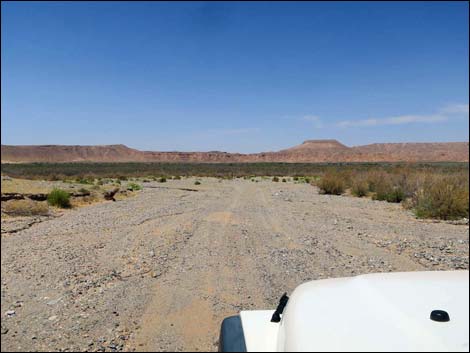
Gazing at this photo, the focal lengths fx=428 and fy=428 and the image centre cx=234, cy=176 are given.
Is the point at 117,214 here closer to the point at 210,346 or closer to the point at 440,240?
the point at 440,240

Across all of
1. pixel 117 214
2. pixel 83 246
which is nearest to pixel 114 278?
pixel 83 246

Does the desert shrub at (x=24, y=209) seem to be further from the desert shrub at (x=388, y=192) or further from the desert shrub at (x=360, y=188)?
the desert shrub at (x=360, y=188)

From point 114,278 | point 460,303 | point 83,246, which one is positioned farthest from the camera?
point 83,246

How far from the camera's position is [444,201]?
44.7 feet

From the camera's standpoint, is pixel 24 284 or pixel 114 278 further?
pixel 114 278

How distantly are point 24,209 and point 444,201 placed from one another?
13.0 meters

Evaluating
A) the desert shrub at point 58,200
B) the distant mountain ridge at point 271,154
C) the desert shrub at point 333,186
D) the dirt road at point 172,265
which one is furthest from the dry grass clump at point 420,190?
the distant mountain ridge at point 271,154

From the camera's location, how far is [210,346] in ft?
10.7

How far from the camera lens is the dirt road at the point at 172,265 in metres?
3.77

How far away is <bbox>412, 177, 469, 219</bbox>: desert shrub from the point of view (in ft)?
44.2

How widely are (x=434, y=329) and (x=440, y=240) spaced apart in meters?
8.92

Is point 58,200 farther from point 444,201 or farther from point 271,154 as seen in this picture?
point 271,154

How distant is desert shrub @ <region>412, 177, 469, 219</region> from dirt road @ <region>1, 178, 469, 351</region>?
43.0 inches

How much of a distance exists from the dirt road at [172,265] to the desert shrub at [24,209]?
107cm
